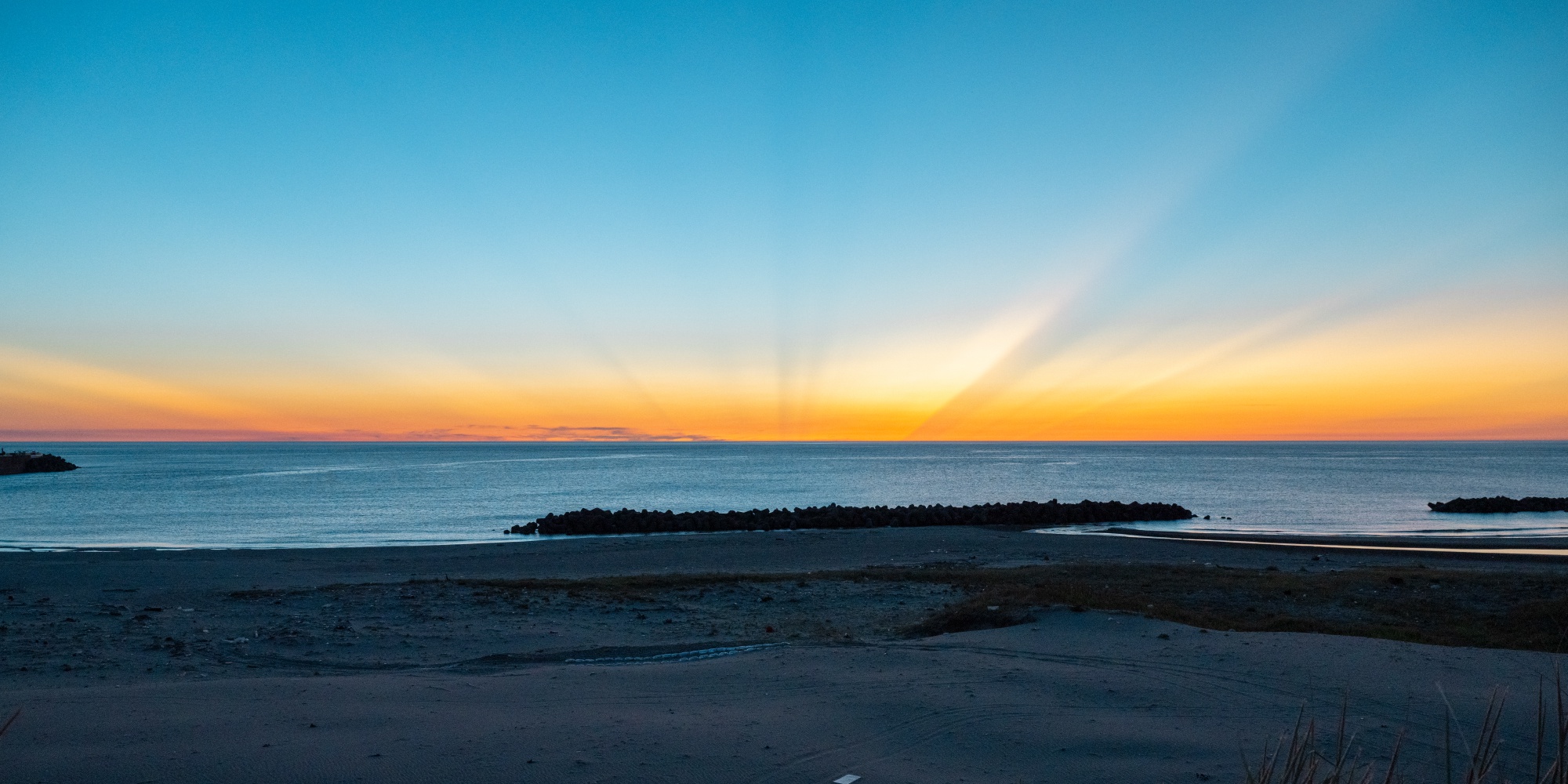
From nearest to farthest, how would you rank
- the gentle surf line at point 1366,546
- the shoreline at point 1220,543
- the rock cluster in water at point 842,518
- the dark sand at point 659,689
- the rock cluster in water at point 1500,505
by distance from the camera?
the dark sand at point 659,689 → the gentle surf line at point 1366,546 → the shoreline at point 1220,543 → the rock cluster in water at point 842,518 → the rock cluster in water at point 1500,505

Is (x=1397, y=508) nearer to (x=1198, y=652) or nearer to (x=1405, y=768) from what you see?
(x=1198, y=652)

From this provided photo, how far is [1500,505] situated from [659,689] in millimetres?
53761

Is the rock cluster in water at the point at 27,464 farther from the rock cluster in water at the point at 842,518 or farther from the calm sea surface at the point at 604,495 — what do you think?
the rock cluster in water at the point at 842,518

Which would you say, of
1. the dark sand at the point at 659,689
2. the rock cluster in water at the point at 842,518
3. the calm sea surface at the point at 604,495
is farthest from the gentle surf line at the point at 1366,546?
the dark sand at the point at 659,689

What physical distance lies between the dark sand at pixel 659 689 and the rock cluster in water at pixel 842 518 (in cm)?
2187

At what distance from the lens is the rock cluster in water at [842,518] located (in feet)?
126

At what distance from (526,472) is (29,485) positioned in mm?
43624

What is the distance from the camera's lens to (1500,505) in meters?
46.9

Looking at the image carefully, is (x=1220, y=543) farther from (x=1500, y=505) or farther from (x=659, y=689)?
(x=1500, y=505)

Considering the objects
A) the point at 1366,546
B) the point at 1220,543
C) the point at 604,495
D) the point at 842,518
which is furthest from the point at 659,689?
the point at 604,495

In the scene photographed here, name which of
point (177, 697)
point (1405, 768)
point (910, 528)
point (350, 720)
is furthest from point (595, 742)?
point (910, 528)

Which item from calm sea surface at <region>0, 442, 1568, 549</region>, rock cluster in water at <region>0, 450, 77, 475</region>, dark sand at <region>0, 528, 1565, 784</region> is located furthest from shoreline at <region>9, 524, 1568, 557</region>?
rock cluster in water at <region>0, 450, 77, 475</region>

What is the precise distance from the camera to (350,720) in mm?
7598

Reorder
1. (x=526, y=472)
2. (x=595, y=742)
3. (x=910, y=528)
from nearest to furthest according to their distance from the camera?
(x=595, y=742)
(x=910, y=528)
(x=526, y=472)
